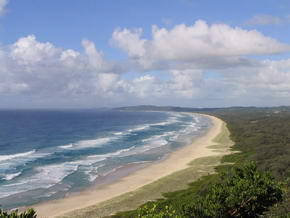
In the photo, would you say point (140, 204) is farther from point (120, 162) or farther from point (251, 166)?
point (120, 162)

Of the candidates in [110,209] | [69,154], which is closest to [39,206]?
[110,209]

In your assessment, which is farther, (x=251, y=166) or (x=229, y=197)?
(x=251, y=166)

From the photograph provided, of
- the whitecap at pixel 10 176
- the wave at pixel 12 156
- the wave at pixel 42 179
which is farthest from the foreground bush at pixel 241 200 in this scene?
the wave at pixel 12 156

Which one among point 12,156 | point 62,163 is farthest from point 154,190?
point 12,156

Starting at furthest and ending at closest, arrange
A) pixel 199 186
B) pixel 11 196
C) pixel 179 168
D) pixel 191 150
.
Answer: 1. pixel 191 150
2. pixel 179 168
3. pixel 199 186
4. pixel 11 196

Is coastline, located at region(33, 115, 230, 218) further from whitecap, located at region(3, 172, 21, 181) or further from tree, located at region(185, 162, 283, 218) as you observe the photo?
tree, located at region(185, 162, 283, 218)

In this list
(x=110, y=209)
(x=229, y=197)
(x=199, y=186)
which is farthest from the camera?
(x=199, y=186)
